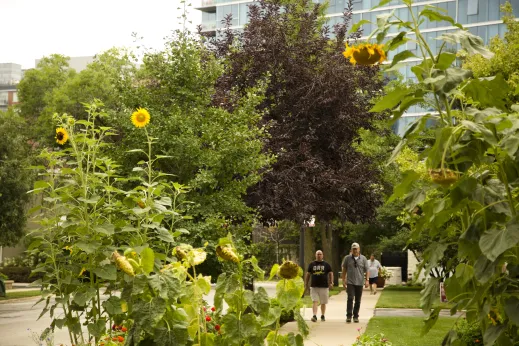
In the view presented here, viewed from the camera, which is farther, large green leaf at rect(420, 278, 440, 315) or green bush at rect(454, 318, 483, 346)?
green bush at rect(454, 318, 483, 346)

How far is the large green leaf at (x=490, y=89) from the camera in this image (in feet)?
11.2

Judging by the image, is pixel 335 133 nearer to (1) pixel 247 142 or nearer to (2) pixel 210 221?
(1) pixel 247 142

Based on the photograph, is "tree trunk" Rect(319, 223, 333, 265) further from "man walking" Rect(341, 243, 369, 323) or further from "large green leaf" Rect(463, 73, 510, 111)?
"large green leaf" Rect(463, 73, 510, 111)

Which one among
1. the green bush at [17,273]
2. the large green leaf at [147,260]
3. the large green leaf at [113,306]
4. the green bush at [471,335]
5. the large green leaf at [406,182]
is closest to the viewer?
the large green leaf at [406,182]

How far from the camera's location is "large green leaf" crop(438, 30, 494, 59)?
11.0 feet

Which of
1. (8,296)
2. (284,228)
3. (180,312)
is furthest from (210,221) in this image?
(284,228)

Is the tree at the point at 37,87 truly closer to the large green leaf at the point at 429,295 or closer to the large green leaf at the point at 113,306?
the large green leaf at the point at 113,306

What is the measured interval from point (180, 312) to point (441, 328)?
45.1 feet

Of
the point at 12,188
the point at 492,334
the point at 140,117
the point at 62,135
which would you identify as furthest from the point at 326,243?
the point at 492,334

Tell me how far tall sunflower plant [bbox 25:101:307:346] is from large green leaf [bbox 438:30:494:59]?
1.57m

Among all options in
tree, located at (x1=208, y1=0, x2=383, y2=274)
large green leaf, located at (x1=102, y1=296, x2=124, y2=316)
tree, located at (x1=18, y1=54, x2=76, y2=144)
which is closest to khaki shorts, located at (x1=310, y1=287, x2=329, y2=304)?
tree, located at (x1=208, y1=0, x2=383, y2=274)

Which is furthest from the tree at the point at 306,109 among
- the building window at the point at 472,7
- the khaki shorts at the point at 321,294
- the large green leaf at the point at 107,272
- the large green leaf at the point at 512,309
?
the building window at the point at 472,7

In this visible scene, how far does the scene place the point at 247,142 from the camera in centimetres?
1538

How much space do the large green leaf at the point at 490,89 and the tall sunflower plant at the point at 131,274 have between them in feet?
4.89
